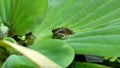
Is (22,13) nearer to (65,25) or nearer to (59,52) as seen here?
(65,25)

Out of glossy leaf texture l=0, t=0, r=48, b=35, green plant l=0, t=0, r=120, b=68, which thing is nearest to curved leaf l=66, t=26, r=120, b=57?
green plant l=0, t=0, r=120, b=68

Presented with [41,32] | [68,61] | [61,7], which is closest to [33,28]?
[41,32]

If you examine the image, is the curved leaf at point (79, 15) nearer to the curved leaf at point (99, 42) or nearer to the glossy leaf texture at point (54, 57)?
the curved leaf at point (99, 42)

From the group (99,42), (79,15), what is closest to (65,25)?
(79,15)

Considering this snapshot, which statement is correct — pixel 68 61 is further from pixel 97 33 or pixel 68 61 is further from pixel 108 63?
pixel 108 63

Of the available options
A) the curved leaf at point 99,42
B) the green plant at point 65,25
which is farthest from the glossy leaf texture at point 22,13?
the curved leaf at point 99,42

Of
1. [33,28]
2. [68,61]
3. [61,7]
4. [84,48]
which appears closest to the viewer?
[68,61]

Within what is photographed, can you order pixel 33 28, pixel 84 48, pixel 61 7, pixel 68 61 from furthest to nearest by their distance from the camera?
pixel 61 7 → pixel 33 28 → pixel 84 48 → pixel 68 61
